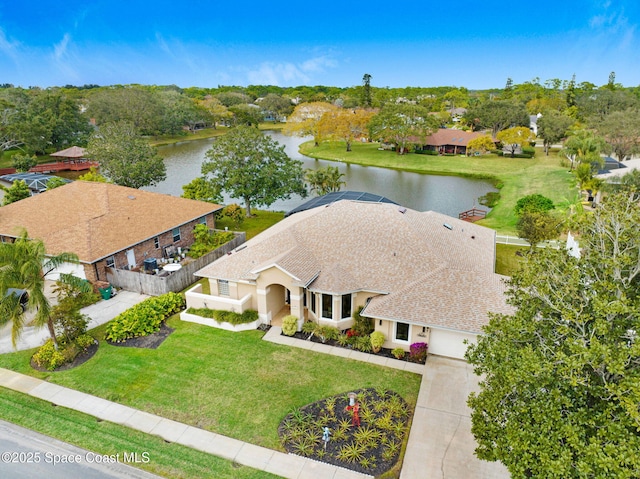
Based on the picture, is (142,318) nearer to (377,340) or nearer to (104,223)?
(104,223)

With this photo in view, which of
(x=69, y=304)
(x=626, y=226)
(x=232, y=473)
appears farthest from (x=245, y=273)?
(x=626, y=226)

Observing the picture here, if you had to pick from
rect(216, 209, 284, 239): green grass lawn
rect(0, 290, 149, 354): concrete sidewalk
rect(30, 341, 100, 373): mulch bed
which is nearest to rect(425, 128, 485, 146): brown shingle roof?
rect(216, 209, 284, 239): green grass lawn

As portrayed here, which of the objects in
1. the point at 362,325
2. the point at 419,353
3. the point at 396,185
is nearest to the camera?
the point at 419,353

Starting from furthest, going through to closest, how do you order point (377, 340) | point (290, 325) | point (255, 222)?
point (255, 222) → point (290, 325) → point (377, 340)

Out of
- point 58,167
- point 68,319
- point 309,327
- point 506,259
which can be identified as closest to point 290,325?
point 309,327

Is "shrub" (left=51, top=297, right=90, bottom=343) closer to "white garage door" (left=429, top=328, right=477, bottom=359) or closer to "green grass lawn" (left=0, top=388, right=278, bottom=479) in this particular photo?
"green grass lawn" (left=0, top=388, right=278, bottom=479)

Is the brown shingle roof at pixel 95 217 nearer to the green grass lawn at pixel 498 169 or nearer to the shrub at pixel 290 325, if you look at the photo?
the shrub at pixel 290 325
